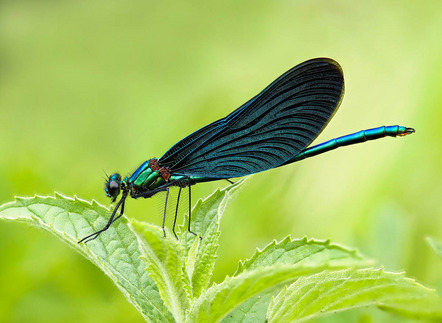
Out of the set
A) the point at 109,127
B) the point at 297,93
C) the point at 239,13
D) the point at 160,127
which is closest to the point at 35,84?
the point at 109,127

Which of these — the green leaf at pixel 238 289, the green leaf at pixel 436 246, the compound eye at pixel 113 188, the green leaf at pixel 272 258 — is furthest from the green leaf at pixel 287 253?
the compound eye at pixel 113 188

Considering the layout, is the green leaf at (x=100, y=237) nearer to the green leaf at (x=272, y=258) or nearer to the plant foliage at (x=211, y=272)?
the plant foliage at (x=211, y=272)

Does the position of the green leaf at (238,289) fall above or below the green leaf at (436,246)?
below

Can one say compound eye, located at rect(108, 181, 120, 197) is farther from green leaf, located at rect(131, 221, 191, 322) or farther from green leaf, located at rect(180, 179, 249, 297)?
green leaf, located at rect(131, 221, 191, 322)

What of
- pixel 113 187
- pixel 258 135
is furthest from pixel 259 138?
pixel 113 187

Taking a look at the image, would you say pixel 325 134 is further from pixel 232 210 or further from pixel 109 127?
pixel 109 127

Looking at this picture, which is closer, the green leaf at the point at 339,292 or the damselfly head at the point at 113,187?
the green leaf at the point at 339,292

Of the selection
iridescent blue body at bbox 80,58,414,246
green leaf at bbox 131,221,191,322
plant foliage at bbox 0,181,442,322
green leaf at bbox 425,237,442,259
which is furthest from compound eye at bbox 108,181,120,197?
green leaf at bbox 425,237,442,259
